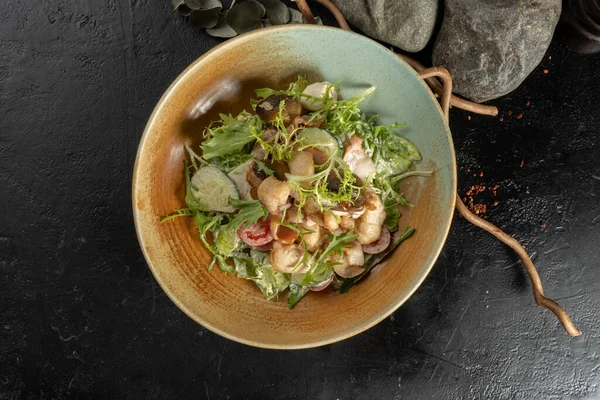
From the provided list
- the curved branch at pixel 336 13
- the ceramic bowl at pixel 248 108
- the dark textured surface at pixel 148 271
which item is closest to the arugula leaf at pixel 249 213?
the ceramic bowl at pixel 248 108

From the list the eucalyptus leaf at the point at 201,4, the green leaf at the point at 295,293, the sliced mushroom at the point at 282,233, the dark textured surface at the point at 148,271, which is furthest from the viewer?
the dark textured surface at the point at 148,271

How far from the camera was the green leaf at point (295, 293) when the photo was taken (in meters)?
2.68

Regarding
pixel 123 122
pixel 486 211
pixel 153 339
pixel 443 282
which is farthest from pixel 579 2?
pixel 153 339

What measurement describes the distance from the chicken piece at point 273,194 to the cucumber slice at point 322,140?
0.73 ft

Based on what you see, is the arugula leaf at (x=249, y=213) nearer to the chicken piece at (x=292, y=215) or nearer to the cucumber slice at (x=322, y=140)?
the chicken piece at (x=292, y=215)

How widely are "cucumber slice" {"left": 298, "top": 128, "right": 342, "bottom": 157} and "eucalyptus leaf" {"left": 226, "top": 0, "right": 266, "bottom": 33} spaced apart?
0.86 meters

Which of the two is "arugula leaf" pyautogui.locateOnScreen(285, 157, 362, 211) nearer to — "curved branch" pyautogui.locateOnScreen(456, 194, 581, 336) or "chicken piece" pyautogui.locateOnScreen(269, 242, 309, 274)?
"chicken piece" pyautogui.locateOnScreen(269, 242, 309, 274)

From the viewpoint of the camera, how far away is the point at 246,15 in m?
2.94

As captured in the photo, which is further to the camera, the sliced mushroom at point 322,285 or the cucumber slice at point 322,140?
the sliced mushroom at point 322,285

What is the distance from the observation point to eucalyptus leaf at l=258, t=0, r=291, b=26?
2934mm

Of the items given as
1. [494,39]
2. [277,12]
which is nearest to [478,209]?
[494,39]

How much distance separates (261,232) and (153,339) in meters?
1.11

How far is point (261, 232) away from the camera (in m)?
2.46

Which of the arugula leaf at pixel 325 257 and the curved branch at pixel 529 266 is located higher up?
the arugula leaf at pixel 325 257
